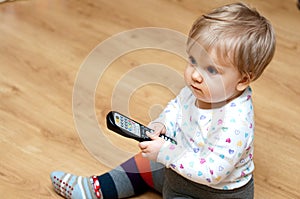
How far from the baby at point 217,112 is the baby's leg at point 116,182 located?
0.26 ft

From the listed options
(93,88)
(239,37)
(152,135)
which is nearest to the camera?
(239,37)

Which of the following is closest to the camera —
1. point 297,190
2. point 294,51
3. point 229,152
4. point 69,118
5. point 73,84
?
point 229,152

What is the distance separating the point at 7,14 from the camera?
5.85 feet

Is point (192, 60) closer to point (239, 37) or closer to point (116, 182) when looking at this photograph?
point (239, 37)

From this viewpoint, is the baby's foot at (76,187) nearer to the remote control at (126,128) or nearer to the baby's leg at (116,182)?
the baby's leg at (116,182)

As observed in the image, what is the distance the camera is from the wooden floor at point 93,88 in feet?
4.26

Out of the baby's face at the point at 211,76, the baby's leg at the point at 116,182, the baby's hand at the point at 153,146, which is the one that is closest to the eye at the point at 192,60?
the baby's face at the point at 211,76

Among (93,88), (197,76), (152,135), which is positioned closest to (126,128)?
(152,135)

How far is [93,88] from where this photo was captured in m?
1.51

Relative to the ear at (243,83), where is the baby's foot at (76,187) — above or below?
below

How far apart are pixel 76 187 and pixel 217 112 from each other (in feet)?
1.13

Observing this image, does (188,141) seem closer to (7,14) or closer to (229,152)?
(229,152)

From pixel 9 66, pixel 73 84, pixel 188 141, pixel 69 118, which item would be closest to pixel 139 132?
pixel 188 141

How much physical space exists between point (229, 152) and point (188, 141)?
10cm
